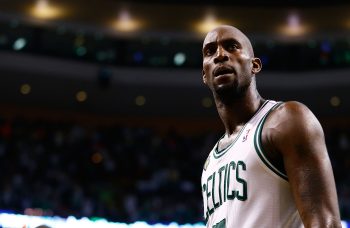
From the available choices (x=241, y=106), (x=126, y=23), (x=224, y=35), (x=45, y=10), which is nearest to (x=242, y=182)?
(x=241, y=106)

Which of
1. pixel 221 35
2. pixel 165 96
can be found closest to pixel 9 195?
pixel 165 96

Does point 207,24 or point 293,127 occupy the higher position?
point 207,24

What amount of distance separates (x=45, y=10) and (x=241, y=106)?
1456cm

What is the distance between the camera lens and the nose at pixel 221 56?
8.33ft

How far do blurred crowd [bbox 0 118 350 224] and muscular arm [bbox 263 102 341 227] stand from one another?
12443mm

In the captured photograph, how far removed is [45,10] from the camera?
16453 millimetres

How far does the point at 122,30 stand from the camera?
17.9 meters

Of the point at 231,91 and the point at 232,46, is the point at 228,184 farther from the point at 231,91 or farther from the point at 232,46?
the point at 232,46

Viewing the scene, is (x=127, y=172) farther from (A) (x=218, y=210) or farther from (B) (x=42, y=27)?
(A) (x=218, y=210)

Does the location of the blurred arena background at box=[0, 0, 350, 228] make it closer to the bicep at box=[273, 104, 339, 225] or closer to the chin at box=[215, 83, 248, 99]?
the chin at box=[215, 83, 248, 99]

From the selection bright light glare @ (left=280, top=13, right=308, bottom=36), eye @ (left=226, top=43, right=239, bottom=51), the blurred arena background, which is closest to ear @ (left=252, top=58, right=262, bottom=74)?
eye @ (left=226, top=43, right=239, bottom=51)

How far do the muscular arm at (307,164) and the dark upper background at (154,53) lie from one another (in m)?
14.0

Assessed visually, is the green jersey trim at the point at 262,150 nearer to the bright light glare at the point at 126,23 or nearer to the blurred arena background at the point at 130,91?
the blurred arena background at the point at 130,91

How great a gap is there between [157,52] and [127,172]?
3.81 metres
